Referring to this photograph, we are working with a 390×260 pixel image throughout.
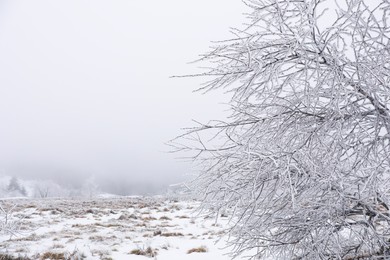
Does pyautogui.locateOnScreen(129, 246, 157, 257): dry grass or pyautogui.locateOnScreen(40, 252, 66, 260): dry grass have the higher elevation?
pyautogui.locateOnScreen(40, 252, 66, 260): dry grass

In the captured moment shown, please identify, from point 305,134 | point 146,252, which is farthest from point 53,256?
point 305,134

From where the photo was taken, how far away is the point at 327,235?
8.98 ft

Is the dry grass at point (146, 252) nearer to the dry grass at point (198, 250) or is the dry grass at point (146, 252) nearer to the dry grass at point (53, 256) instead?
the dry grass at point (198, 250)

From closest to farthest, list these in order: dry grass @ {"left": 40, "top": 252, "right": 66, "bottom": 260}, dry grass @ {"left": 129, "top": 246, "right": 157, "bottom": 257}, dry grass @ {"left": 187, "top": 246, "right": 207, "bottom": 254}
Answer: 1. dry grass @ {"left": 40, "top": 252, "right": 66, "bottom": 260}
2. dry grass @ {"left": 129, "top": 246, "right": 157, "bottom": 257}
3. dry grass @ {"left": 187, "top": 246, "right": 207, "bottom": 254}

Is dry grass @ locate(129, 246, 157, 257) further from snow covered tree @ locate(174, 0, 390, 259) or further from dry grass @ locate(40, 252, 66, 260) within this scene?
snow covered tree @ locate(174, 0, 390, 259)

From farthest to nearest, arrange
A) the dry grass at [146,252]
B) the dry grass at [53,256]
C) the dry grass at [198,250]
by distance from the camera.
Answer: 1. the dry grass at [198,250]
2. the dry grass at [146,252]
3. the dry grass at [53,256]

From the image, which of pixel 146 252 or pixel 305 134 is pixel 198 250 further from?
pixel 305 134

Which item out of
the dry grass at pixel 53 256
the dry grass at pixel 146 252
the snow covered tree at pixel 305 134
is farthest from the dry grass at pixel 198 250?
the snow covered tree at pixel 305 134

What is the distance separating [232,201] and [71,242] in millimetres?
9656

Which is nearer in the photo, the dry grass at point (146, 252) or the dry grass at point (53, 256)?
the dry grass at point (53, 256)

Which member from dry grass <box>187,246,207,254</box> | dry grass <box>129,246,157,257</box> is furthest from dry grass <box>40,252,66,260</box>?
dry grass <box>187,246,207,254</box>

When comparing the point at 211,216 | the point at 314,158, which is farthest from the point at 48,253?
the point at 314,158

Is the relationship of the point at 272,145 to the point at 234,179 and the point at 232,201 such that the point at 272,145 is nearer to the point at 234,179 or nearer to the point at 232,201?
the point at 234,179

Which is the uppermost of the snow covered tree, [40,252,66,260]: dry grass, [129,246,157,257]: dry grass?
the snow covered tree
